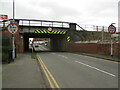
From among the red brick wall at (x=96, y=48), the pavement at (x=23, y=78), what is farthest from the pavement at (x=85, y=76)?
the red brick wall at (x=96, y=48)

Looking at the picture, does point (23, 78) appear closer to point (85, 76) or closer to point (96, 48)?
point (85, 76)

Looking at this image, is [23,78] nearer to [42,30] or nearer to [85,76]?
[85,76]

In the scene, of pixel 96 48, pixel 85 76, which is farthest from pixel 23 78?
pixel 96 48

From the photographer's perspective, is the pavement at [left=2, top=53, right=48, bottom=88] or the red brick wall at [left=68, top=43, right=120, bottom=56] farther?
the red brick wall at [left=68, top=43, right=120, bottom=56]

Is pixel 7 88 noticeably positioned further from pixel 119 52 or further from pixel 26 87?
pixel 119 52

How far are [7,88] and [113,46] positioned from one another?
13.7 metres

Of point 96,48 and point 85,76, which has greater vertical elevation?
point 96,48

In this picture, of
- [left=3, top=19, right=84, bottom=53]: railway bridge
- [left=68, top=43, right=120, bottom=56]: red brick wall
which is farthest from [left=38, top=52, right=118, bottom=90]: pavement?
[left=3, top=19, right=84, bottom=53]: railway bridge

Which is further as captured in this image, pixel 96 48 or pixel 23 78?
pixel 96 48

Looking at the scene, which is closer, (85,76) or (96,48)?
(85,76)

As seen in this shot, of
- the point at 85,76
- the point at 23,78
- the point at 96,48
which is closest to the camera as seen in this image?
the point at 23,78

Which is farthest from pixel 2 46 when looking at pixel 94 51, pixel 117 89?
pixel 94 51

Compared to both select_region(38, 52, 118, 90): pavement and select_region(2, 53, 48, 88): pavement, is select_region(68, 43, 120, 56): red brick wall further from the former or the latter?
select_region(2, 53, 48, 88): pavement

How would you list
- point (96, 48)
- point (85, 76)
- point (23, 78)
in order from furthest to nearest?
point (96, 48)
point (85, 76)
point (23, 78)
